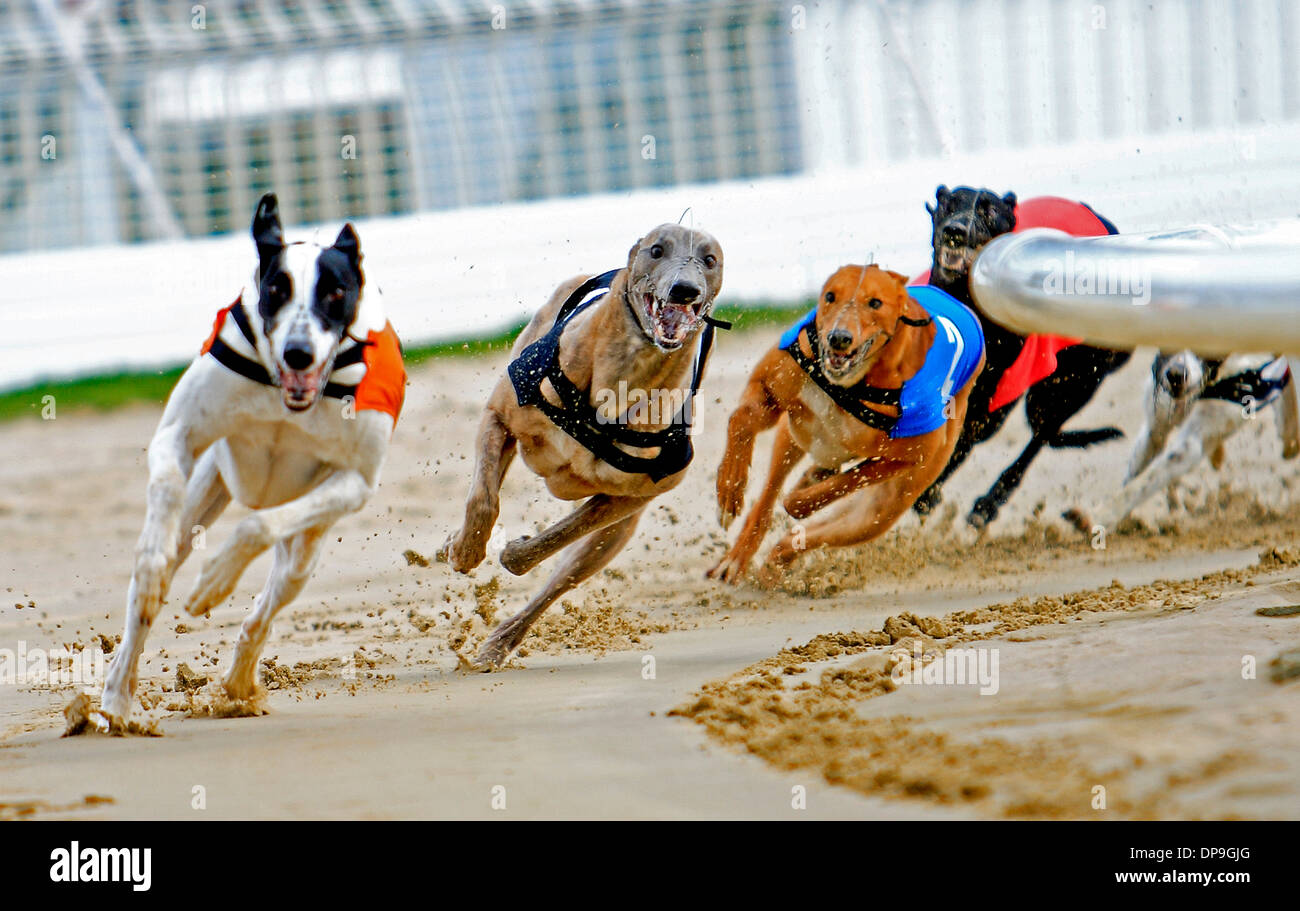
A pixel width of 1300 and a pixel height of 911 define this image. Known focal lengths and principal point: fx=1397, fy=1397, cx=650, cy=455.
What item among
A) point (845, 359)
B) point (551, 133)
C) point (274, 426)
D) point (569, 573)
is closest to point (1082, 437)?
point (845, 359)

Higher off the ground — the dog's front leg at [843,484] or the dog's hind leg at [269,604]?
the dog's front leg at [843,484]

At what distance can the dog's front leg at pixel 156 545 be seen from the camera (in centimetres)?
330

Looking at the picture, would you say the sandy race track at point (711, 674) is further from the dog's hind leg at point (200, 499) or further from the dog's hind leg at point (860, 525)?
the dog's hind leg at point (200, 499)

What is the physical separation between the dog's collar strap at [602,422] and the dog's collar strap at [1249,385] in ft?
8.45

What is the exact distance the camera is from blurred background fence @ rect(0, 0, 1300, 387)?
9.37 meters

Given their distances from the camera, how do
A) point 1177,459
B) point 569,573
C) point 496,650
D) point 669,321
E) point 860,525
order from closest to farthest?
1. point 669,321
2. point 496,650
3. point 569,573
4. point 860,525
5. point 1177,459

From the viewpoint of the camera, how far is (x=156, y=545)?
10.9 feet

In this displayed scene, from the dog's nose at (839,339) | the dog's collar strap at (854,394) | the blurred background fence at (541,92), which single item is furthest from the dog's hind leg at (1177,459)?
the blurred background fence at (541,92)

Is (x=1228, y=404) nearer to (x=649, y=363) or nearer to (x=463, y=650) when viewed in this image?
(x=649, y=363)

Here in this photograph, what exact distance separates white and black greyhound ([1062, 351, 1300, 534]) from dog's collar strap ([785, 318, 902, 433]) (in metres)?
1.71

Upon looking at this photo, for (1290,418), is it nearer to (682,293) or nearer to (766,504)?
(766,504)

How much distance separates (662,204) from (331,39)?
100 inches

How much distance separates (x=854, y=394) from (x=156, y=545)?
2.14 meters

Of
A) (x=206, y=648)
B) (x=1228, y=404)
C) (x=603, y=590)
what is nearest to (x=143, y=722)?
(x=206, y=648)
